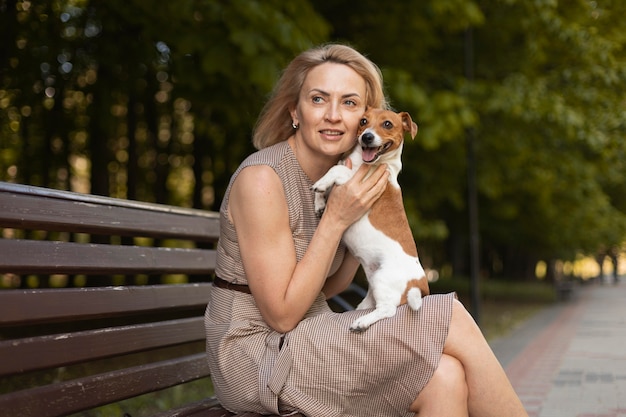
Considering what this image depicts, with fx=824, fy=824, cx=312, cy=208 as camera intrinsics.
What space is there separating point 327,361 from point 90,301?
898 millimetres

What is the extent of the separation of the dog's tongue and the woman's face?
0.44 feet

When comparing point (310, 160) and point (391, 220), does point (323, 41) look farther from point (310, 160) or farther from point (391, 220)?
point (391, 220)

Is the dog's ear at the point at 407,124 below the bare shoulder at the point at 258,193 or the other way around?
the other way around

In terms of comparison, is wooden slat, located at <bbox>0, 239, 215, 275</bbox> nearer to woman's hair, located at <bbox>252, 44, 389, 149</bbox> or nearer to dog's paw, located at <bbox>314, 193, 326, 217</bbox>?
woman's hair, located at <bbox>252, 44, 389, 149</bbox>

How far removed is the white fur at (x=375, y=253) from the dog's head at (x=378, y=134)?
2 cm

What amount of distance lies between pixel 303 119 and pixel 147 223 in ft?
2.88

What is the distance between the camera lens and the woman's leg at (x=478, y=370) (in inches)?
111

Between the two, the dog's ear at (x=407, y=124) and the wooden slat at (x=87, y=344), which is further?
the dog's ear at (x=407, y=124)

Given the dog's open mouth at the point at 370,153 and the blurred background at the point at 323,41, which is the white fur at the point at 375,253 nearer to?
the dog's open mouth at the point at 370,153

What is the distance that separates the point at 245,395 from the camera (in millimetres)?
2951

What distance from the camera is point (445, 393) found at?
278cm

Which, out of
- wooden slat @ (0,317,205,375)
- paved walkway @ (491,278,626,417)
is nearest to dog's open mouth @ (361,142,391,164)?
wooden slat @ (0,317,205,375)

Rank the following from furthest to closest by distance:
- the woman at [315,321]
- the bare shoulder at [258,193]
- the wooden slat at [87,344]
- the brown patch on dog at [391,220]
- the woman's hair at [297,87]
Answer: the woman's hair at [297,87] → the brown patch on dog at [391,220] → the bare shoulder at [258,193] → the woman at [315,321] → the wooden slat at [87,344]

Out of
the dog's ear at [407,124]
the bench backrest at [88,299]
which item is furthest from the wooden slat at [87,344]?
the dog's ear at [407,124]
